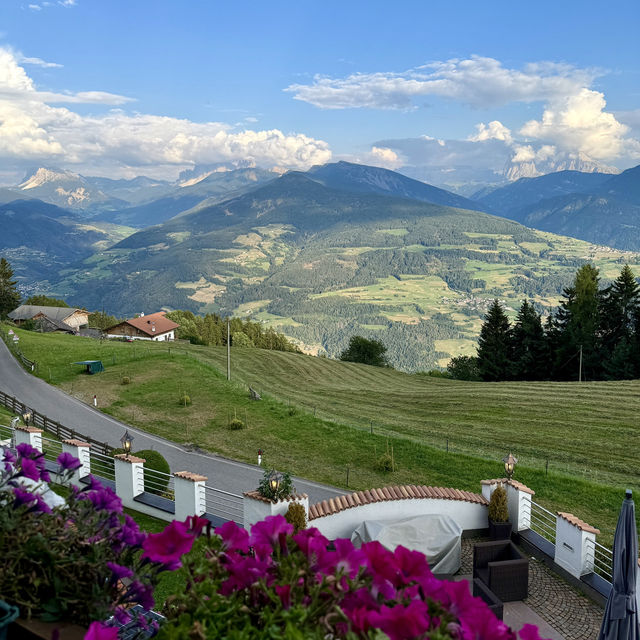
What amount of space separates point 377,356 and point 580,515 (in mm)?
78367

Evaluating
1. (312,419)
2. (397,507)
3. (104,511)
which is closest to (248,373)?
(312,419)

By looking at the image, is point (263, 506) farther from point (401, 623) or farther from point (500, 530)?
point (401, 623)

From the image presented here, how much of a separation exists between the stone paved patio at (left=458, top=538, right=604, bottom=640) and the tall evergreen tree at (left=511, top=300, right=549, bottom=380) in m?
56.2

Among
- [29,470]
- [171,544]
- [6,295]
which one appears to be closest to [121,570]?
[171,544]

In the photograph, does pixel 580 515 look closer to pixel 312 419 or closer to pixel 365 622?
pixel 312 419

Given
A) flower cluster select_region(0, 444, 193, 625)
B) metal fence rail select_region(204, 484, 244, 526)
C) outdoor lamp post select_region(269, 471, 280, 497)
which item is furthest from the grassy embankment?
flower cluster select_region(0, 444, 193, 625)

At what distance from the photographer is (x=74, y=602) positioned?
3.13 m

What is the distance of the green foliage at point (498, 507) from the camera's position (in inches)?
573

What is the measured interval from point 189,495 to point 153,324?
84020 millimetres

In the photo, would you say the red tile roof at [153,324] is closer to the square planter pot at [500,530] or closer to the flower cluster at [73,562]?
the square planter pot at [500,530]

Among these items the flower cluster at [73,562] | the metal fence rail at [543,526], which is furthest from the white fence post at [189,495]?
the flower cluster at [73,562]

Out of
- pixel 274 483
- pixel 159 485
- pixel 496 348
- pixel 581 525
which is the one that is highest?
pixel 274 483

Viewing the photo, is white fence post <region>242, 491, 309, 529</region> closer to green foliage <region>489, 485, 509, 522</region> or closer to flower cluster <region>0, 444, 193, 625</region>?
green foliage <region>489, 485, 509, 522</region>

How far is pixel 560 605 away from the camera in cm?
1171
